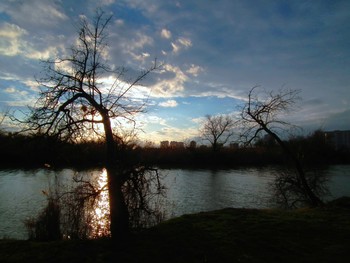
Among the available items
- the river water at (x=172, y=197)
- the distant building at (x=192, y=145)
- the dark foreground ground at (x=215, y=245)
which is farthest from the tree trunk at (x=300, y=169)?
the distant building at (x=192, y=145)

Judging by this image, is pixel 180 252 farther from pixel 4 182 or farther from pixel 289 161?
pixel 4 182

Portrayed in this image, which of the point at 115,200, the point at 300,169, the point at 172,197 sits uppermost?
the point at 300,169

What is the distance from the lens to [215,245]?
7.36m

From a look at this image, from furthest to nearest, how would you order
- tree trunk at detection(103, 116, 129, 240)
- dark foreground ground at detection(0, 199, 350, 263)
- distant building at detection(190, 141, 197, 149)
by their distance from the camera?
distant building at detection(190, 141, 197, 149) < tree trunk at detection(103, 116, 129, 240) < dark foreground ground at detection(0, 199, 350, 263)

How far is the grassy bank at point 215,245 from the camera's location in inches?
264

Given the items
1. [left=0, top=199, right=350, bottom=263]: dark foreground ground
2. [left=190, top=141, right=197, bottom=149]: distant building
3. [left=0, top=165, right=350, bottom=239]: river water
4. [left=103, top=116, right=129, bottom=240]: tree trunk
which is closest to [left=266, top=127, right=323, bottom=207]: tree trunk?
[left=0, top=165, right=350, bottom=239]: river water

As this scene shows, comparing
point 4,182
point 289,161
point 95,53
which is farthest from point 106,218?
point 4,182

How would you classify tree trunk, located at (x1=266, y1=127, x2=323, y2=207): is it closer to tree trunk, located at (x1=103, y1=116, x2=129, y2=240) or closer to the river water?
the river water

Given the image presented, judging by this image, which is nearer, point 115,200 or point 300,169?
point 115,200

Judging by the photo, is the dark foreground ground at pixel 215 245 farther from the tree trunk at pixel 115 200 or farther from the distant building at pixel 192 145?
the distant building at pixel 192 145

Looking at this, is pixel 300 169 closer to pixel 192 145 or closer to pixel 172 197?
pixel 172 197

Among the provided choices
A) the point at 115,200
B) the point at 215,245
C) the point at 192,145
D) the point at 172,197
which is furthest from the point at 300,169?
the point at 192,145

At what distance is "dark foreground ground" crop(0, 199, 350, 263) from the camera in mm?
6715

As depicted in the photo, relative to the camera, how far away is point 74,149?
8.55 m
